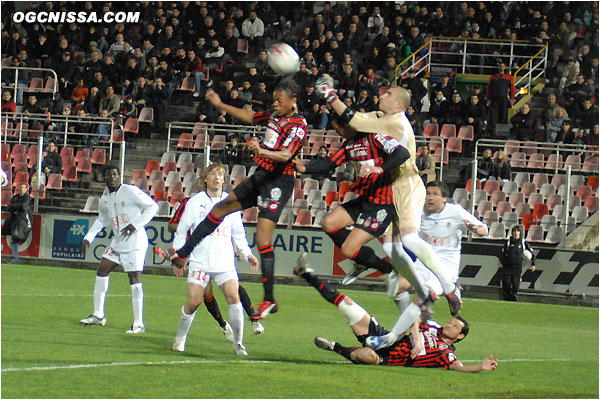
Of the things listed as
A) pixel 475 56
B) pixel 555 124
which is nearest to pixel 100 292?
pixel 555 124

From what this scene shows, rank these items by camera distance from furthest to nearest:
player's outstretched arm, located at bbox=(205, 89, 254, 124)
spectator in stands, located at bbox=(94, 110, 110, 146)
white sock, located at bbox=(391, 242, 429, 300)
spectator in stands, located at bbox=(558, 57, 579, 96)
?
spectator in stands, located at bbox=(94, 110, 110, 146) → spectator in stands, located at bbox=(558, 57, 579, 96) → white sock, located at bbox=(391, 242, 429, 300) → player's outstretched arm, located at bbox=(205, 89, 254, 124)

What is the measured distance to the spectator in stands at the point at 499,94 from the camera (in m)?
24.0

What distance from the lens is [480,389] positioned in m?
9.43

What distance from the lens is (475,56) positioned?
89.4 ft

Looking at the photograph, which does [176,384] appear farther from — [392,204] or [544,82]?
[544,82]

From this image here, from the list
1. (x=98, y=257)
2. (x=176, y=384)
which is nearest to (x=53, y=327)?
(x=176, y=384)

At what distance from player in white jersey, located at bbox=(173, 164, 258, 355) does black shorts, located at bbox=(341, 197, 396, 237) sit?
189 centimetres

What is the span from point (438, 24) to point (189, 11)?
6.78 meters

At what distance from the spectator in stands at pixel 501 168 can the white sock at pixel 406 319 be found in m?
13.5

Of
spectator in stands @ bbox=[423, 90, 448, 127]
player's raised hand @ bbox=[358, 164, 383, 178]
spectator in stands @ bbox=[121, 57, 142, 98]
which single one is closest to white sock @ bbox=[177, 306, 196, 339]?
player's raised hand @ bbox=[358, 164, 383, 178]

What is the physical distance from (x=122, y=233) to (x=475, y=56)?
15.9 meters

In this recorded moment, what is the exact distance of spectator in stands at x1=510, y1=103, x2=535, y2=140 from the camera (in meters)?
24.3

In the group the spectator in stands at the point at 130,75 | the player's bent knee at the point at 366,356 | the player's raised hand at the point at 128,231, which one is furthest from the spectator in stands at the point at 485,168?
the player's bent knee at the point at 366,356

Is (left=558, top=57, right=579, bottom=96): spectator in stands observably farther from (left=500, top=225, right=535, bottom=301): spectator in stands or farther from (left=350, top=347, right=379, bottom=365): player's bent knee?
(left=350, top=347, right=379, bottom=365): player's bent knee
